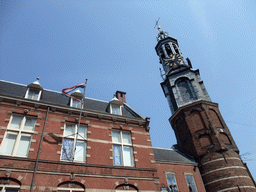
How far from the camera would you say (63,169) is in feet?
39.5

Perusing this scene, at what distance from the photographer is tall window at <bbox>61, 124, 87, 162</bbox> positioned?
13.0m

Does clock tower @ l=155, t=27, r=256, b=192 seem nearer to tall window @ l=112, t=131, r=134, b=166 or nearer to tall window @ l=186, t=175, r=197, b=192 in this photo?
tall window @ l=186, t=175, r=197, b=192

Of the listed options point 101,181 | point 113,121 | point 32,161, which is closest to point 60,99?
point 113,121

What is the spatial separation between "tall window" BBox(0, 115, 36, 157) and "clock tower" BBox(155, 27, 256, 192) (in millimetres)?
16844

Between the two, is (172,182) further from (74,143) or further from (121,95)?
(121,95)

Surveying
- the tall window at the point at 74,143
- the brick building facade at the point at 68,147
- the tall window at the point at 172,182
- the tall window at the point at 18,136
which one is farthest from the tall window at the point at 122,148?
the tall window at the point at 18,136

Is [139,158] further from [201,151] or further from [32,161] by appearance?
[201,151]

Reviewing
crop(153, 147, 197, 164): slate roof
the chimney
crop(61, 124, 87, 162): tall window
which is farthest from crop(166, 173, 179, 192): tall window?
the chimney

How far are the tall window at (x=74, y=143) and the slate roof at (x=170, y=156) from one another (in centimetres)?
783

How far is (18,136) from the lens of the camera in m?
12.2

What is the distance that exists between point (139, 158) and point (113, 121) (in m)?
3.57

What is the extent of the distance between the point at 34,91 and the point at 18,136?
4.14 meters

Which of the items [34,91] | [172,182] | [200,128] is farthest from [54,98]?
[200,128]

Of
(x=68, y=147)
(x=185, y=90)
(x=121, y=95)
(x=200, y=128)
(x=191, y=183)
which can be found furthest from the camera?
(x=185, y=90)
